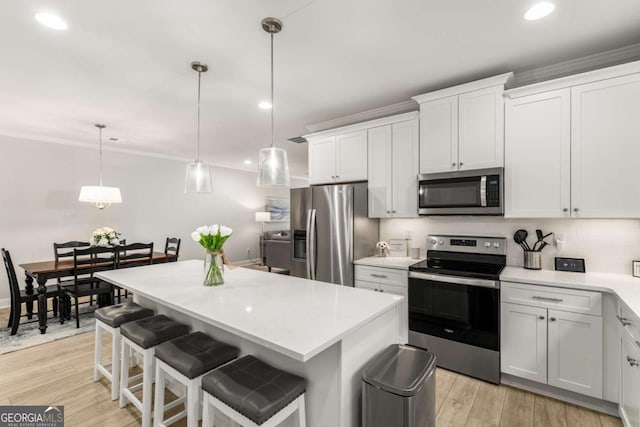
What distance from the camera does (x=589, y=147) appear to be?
2.24 m

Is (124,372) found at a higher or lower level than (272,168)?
lower

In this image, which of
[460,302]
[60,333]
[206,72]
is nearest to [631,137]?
[460,302]

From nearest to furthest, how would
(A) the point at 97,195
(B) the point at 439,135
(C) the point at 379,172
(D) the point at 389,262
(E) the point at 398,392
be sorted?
1. (E) the point at 398,392
2. (B) the point at 439,135
3. (D) the point at 389,262
4. (C) the point at 379,172
5. (A) the point at 97,195

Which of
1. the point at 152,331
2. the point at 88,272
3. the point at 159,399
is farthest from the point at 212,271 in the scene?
the point at 88,272

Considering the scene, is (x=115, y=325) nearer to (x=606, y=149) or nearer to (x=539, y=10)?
(x=539, y=10)

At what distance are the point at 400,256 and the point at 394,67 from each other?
77.9 inches

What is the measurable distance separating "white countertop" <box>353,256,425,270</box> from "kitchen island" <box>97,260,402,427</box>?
1.05 m

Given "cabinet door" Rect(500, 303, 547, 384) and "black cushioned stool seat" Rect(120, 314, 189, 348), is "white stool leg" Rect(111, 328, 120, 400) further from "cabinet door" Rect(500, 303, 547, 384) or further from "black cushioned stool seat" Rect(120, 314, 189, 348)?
"cabinet door" Rect(500, 303, 547, 384)

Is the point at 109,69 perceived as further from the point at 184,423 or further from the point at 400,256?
the point at 400,256

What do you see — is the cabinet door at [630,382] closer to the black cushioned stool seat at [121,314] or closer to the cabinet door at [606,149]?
the cabinet door at [606,149]

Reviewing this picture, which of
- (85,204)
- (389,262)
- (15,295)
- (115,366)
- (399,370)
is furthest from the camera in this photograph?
(85,204)

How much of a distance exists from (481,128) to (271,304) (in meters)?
2.35

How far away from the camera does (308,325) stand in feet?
4.48

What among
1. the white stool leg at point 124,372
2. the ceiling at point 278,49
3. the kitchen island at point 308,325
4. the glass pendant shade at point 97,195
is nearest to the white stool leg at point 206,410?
the kitchen island at point 308,325
